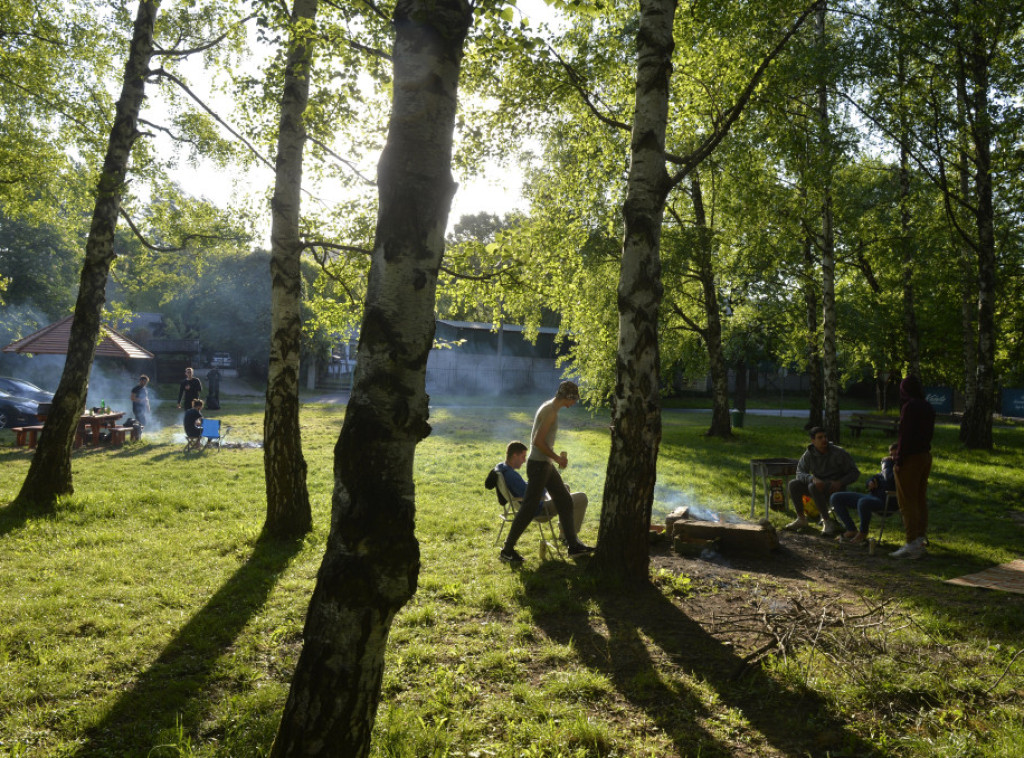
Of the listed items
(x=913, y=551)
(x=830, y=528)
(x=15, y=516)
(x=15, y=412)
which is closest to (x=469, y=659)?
(x=913, y=551)

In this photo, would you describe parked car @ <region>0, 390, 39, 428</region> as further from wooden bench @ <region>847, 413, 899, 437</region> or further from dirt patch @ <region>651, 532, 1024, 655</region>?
wooden bench @ <region>847, 413, 899, 437</region>

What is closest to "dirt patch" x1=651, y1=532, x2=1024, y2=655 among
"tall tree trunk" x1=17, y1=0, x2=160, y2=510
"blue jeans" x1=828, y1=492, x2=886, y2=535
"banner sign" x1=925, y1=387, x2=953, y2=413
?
"blue jeans" x1=828, y1=492, x2=886, y2=535

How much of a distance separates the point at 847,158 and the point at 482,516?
11337mm

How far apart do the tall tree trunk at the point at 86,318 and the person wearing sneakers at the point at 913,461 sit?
9.76 meters

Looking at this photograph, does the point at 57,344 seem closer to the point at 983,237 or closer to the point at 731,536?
the point at 731,536

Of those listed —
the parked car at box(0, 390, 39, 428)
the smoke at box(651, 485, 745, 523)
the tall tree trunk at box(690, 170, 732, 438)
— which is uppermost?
the tall tree trunk at box(690, 170, 732, 438)

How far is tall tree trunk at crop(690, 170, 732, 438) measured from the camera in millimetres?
16859

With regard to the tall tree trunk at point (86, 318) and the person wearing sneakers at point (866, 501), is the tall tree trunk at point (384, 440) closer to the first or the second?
the person wearing sneakers at point (866, 501)

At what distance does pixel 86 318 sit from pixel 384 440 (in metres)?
7.88

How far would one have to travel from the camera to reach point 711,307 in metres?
18.3

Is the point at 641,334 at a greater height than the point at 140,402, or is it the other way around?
the point at 641,334

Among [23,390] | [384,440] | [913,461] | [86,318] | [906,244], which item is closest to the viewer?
[384,440]

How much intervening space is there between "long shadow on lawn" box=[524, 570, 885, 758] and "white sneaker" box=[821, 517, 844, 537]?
12.8 feet

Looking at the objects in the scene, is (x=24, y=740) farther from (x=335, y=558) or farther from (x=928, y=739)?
(x=928, y=739)
